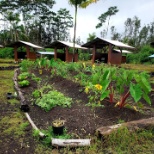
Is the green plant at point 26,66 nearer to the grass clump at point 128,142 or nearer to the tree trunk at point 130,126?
the tree trunk at point 130,126

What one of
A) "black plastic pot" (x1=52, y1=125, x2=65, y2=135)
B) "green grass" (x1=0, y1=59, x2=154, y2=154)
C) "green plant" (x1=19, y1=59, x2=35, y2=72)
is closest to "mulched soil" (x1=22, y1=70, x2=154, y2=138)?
"black plastic pot" (x1=52, y1=125, x2=65, y2=135)

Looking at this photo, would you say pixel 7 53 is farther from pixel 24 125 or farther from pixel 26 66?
pixel 24 125

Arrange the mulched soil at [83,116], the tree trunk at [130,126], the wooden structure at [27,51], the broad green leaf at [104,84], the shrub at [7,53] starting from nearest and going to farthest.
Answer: the tree trunk at [130,126], the mulched soil at [83,116], the broad green leaf at [104,84], the wooden structure at [27,51], the shrub at [7,53]

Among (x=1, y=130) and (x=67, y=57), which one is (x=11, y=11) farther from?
(x=1, y=130)

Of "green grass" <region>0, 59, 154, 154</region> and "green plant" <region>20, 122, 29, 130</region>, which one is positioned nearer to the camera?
"green grass" <region>0, 59, 154, 154</region>

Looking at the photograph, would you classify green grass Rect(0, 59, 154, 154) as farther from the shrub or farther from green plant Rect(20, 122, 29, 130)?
the shrub

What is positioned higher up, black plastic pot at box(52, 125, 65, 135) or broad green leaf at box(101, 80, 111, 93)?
broad green leaf at box(101, 80, 111, 93)

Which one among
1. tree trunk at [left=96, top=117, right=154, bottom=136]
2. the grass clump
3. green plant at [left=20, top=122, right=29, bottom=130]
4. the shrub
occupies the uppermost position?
the shrub

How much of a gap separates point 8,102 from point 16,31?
29938mm

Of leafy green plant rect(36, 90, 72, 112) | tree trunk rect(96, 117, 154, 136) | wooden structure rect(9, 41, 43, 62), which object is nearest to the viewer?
tree trunk rect(96, 117, 154, 136)

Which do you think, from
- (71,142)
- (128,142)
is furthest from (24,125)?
(128,142)

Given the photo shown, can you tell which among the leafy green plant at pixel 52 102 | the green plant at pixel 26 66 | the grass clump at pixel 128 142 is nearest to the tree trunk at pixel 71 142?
the grass clump at pixel 128 142

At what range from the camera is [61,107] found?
4344mm

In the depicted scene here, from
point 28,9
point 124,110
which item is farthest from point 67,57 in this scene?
point 28,9
